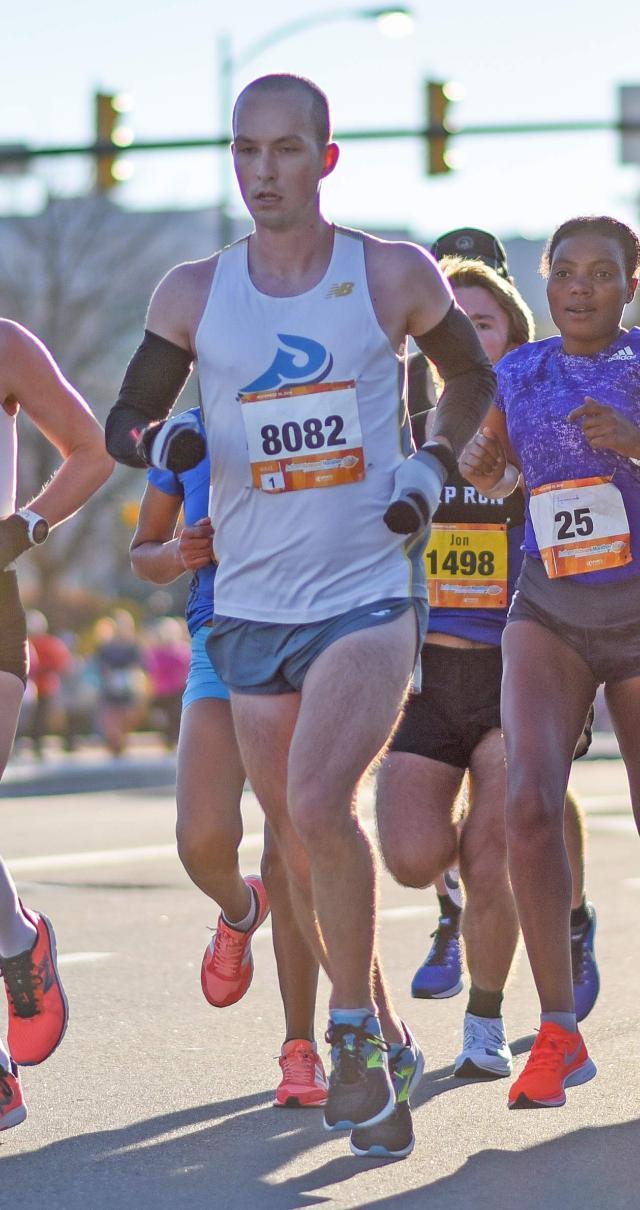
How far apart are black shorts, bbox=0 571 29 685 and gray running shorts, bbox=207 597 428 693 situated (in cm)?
45

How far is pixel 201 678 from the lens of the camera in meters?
→ 5.69

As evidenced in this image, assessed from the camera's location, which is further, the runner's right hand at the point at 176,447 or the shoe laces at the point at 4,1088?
the shoe laces at the point at 4,1088

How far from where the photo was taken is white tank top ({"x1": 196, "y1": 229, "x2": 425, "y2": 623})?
462 cm

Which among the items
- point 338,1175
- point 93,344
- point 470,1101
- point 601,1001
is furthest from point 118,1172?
point 93,344

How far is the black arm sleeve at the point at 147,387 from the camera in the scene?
4.82m

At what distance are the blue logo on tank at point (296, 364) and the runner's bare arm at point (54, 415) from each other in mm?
628

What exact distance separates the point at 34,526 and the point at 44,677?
20876mm

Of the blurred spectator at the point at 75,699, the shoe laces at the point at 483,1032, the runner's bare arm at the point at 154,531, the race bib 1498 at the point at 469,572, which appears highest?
the runner's bare arm at the point at 154,531

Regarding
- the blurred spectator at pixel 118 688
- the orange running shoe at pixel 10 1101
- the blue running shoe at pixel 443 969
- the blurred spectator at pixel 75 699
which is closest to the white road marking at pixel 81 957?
the blue running shoe at pixel 443 969

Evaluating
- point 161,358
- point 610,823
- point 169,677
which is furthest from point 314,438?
point 169,677

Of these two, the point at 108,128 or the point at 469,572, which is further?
the point at 108,128

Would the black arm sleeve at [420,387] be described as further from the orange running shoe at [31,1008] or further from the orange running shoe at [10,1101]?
the orange running shoe at [10,1101]

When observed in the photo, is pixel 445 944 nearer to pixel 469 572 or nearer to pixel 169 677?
pixel 469 572

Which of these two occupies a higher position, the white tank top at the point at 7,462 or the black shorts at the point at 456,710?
the white tank top at the point at 7,462
